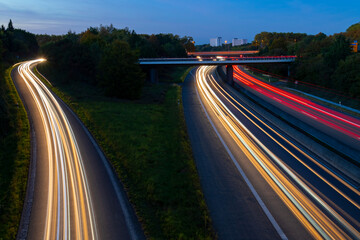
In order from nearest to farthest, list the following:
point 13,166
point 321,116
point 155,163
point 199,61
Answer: point 13,166
point 155,163
point 321,116
point 199,61

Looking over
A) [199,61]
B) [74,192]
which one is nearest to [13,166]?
[74,192]

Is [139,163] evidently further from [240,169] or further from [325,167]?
[325,167]

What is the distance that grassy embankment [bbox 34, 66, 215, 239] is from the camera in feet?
43.3

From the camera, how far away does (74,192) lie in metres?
15.6

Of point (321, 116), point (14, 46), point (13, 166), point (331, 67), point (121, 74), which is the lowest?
point (321, 116)

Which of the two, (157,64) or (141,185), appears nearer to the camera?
(141,185)

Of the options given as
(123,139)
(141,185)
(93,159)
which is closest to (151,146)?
(123,139)

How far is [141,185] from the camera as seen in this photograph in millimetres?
16734

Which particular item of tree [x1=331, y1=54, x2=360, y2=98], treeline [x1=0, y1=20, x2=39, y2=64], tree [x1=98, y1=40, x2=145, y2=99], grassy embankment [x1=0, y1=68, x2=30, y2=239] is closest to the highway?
grassy embankment [x1=0, y1=68, x2=30, y2=239]

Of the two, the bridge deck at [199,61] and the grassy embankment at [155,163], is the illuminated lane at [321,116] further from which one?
the grassy embankment at [155,163]

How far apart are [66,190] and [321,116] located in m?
35.9

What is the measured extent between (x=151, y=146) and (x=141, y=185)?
7.06 meters

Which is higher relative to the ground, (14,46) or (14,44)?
(14,44)

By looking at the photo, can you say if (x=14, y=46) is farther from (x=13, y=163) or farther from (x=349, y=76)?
(x=349, y=76)
